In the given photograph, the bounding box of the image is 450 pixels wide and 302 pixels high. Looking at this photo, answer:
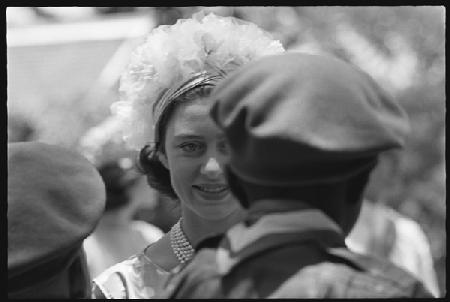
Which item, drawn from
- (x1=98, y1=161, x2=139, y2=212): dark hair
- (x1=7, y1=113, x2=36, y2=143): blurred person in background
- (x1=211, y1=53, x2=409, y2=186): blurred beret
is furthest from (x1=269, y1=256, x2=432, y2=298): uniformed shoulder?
(x1=7, y1=113, x2=36, y2=143): blurred person in background

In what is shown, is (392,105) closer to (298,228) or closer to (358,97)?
(358,97)

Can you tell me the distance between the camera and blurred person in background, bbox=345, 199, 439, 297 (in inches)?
187

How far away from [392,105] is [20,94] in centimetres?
873

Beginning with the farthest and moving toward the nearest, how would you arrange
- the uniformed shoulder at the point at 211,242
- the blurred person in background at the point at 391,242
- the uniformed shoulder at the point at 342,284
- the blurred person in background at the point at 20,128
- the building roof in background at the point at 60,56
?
the building roof in background at the point at 60,56 < the blurred person in background at the point at 20,128 < the blurred person in background at the point at 391,242 < the uniformed shoulder at the point at 211,242 < the uniformed shoulder at the point at 342,284

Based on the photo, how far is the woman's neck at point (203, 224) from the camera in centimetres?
308

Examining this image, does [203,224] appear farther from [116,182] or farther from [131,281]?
[116,182]

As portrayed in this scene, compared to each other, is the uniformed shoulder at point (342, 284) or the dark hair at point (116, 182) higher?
the uniformed shoulder at point (342, 284)

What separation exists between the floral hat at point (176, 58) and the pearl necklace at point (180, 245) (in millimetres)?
313

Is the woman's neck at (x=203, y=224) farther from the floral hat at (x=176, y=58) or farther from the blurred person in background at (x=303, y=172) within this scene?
the blurred person in background at (x=303, y=172)

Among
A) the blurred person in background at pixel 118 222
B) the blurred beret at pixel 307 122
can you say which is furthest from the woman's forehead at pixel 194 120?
the blurred person in background at pixel 118 222

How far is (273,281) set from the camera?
1842mm

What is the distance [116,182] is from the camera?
4629mm

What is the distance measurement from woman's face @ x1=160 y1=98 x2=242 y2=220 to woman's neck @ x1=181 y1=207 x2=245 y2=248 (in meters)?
0.04
